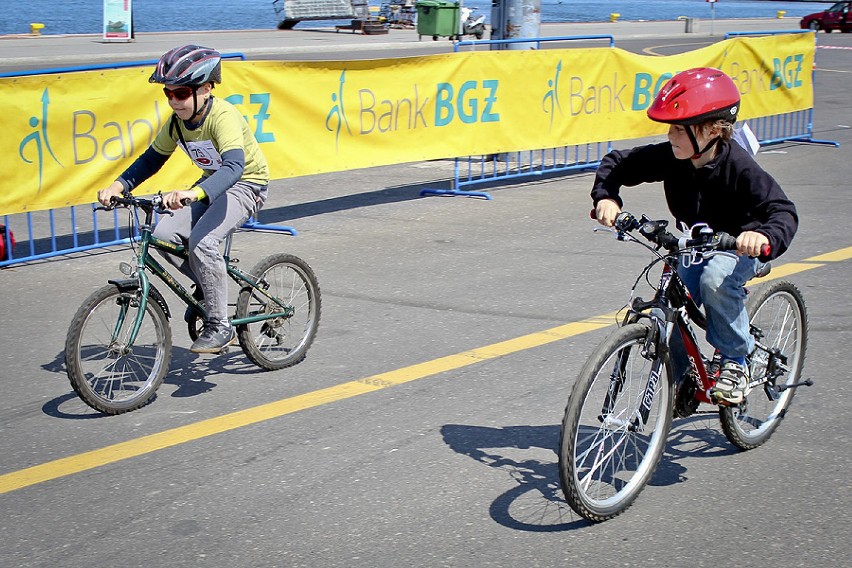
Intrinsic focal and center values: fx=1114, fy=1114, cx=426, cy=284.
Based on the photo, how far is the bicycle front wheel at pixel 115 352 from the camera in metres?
5.42

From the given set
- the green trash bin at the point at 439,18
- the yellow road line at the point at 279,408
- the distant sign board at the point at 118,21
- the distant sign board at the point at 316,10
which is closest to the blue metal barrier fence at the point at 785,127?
the yellow road line at the point at 279,408

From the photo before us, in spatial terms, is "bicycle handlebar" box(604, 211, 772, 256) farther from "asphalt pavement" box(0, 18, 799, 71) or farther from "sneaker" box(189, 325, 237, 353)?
"asphalt pavement" box(0, 18, 799, 71)

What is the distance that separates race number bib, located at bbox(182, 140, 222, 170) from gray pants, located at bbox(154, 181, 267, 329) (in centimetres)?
18

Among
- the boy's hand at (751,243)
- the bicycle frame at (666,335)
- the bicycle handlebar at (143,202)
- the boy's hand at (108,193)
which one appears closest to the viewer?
the boy's hand at (751,243)

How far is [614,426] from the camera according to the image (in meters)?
4.39

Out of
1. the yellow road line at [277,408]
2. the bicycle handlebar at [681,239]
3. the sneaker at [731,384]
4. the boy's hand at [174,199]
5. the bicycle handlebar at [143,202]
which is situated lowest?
the yellow road line at [277,408]

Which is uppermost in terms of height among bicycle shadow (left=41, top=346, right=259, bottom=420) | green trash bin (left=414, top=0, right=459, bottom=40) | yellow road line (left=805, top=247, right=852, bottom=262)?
green trash bin (left=414, top=0, right=459, bottom=40)

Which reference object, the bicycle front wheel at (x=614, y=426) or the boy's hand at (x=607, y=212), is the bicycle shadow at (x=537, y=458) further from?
the boy's hand at (x=607, y=212)

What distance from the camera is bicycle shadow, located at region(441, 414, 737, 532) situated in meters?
4.46

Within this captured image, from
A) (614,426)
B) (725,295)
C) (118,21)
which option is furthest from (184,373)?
(118,21)

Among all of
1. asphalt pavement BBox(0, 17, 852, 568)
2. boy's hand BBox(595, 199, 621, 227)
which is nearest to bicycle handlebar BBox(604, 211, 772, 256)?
boy's hand BBox(595, 199, 621, 227)

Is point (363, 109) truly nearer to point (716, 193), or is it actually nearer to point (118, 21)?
point (716, 193)

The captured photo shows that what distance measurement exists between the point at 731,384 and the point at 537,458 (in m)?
0.93

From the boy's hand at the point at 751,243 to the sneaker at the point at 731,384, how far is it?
2.63ft
